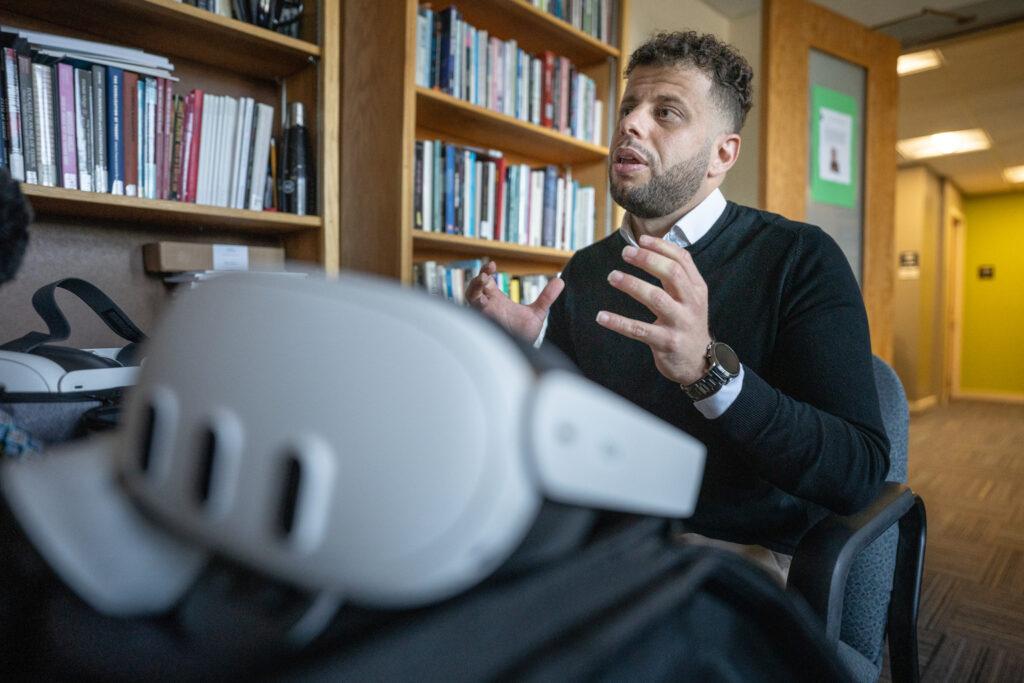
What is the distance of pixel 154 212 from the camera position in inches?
58.1

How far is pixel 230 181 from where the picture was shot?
1.59 metres

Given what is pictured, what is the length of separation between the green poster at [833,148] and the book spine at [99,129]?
252cm

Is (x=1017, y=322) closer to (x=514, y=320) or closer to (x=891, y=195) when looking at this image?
(x=891, y=195)

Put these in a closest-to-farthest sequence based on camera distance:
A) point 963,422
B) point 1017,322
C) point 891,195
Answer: point 891,195 < point 963,422 < point 1017,322

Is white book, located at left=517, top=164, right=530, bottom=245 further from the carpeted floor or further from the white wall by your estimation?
the carpeted floor

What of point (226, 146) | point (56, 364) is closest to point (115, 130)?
point (226, 146)

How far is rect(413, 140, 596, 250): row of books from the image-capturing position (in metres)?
1.95

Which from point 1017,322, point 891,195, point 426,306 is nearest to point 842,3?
point 891,195

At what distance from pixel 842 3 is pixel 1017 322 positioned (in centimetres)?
706


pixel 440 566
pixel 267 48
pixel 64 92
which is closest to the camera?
pixel 440 566

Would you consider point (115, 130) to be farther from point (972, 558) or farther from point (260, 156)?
point (972, 558)

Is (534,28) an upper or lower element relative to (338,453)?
upper

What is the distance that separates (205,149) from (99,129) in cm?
23

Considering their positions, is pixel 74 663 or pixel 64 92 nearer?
pixel 74 663
